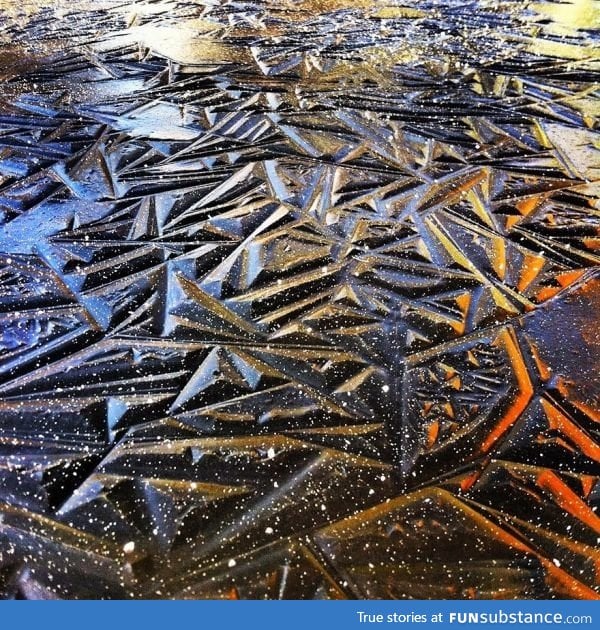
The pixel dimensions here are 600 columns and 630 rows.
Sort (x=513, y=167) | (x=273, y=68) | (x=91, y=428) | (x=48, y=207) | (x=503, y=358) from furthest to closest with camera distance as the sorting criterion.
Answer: (x=273, y=68) → (x=513, y=167) → (x=48, y=207) → (x=503, y=358) → (x=91, y=428)

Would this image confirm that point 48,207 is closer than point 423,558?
No

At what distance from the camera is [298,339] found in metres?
1.01

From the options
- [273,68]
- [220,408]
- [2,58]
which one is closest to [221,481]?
[220,408]

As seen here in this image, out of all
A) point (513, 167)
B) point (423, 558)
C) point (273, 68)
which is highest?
point (273, 68)

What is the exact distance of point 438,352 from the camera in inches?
38.8

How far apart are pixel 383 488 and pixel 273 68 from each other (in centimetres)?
188

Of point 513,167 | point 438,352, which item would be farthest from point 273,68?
point 438,352

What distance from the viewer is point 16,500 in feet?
2.53

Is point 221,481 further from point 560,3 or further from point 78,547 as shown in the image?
point 560,3

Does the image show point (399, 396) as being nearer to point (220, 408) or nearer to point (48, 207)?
point (220, 408)

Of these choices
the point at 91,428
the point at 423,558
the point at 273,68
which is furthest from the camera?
the point at 273,68

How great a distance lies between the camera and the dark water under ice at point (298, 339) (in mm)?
725

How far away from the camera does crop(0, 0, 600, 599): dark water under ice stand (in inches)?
28.5

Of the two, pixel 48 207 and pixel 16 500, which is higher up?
pixel 48 207
